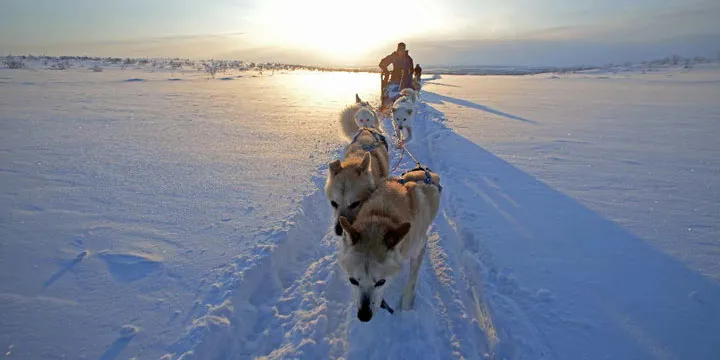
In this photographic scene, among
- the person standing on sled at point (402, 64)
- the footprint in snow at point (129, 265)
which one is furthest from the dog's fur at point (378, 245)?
the person standing on sled at point (402, 64)

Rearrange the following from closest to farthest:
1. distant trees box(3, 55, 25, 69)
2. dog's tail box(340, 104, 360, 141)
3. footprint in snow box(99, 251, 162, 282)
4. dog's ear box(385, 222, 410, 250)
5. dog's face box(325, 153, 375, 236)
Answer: dog's ear box(385, 222, 410, 250) → footprint in snow box(99, 251, 162, 282) → dog's face box(325, 153, 375, 236) → dog's tail box(340, 104, 360, 141) → distant trees box(3, 55, 25, 69)

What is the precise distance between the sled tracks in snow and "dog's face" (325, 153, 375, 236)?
65 centimetres

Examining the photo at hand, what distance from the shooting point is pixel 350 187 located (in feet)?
10.6

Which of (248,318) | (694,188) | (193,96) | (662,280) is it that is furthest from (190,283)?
(193,96)

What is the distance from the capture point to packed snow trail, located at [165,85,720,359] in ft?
7.75

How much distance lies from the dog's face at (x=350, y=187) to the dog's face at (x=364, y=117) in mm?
3603

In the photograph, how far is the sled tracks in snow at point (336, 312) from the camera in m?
2.38

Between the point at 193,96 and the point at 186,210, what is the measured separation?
37.3 ft

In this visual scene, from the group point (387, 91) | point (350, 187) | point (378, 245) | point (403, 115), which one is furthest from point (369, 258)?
point (387, 91)

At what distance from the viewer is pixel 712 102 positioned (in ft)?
38.1

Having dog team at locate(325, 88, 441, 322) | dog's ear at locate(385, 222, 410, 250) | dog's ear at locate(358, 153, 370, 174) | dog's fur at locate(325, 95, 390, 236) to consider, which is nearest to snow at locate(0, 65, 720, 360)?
dog team at locate(325, 88, 441, 322)

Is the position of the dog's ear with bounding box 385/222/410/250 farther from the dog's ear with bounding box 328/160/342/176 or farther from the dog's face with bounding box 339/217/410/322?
the dog's ear with bounding box 328/160/342/176

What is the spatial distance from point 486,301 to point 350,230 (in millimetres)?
1563

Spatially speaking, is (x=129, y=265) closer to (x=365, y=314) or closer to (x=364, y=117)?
(x=365, y=314)
